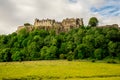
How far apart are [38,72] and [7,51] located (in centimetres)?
6176

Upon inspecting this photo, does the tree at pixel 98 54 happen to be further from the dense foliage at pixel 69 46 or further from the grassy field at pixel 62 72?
the grassy field at pixel 62 72

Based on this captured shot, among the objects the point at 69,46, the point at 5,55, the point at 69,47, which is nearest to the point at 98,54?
the point at 69,47

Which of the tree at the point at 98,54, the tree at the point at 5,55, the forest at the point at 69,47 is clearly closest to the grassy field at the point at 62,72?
the forest at the point at 69,47

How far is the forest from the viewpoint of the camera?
511 ft

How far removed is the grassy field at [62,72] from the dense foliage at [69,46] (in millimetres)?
27750

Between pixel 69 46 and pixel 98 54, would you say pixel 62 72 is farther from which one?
pixel 69 46

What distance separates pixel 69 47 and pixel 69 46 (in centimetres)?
102

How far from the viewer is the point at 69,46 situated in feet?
540

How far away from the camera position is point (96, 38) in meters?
166

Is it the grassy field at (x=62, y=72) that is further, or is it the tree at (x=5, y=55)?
the tree at (x=5, y=55)

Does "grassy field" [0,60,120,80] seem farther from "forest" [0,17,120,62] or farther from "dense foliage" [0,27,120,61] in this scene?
"dense foliage" [0,27,120,61]

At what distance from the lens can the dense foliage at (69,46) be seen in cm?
15575

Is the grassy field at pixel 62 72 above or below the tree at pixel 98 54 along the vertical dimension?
below

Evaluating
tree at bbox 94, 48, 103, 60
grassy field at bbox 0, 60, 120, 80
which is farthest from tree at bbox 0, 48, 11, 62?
tree at bbox 94, 48, 103, 60
